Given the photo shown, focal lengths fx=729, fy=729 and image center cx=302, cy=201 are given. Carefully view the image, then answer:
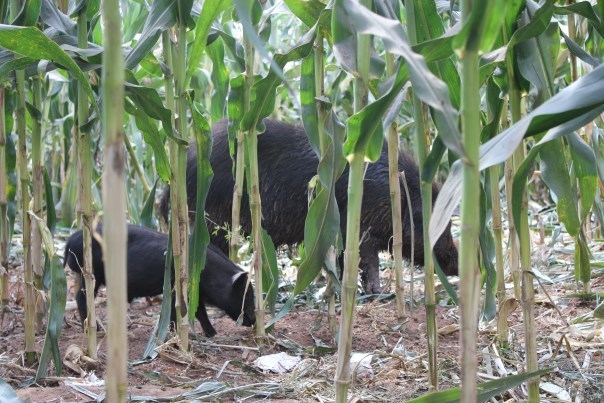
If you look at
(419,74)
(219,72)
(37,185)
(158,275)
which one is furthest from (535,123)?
(158,275)

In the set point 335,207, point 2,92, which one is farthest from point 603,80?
point 2,92

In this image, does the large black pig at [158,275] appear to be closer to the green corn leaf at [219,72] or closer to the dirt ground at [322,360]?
the dirt ground at [322,360]

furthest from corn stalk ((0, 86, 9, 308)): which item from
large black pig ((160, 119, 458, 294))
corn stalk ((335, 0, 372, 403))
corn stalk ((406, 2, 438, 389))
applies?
corn stalk ((335, 0, 372, 403))

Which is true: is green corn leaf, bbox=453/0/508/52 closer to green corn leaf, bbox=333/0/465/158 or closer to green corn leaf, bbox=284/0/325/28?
green corn leaf, bbox=333/0/465/158

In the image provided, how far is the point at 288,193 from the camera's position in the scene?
5906 millimetres

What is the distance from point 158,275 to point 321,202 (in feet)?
9.03

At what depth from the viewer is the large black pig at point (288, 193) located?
5.70 metres

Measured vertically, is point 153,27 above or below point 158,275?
above

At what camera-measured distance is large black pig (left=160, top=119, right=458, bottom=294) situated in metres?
5.70

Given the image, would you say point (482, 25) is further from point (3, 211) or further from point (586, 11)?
point (3, 211)

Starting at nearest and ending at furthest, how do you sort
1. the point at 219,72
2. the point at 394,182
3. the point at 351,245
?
the point at 351,245, the point at 394,182, the point at 219,72

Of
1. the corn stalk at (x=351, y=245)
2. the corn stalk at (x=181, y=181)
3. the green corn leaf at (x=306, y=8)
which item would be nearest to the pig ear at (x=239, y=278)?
the corn stalk at (x=181, y=181)

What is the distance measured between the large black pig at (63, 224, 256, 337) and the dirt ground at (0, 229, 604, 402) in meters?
0.18

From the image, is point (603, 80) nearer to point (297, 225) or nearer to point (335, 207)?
point (335, 207)
